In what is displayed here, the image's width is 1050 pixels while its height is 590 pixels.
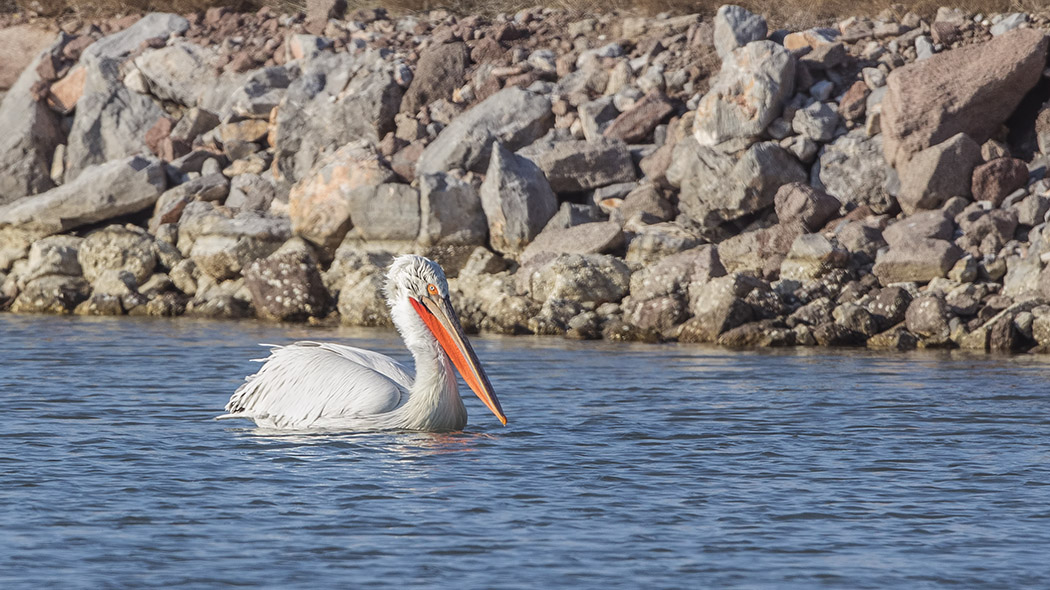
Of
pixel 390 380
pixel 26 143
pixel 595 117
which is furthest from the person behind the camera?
pixel 26 143

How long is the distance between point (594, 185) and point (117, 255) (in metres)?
5.56

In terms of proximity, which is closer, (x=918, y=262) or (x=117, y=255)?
(x=918, y=262)

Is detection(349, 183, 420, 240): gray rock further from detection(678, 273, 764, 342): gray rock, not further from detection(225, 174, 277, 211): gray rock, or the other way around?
detection(678, 273, 764, 342): gray rock

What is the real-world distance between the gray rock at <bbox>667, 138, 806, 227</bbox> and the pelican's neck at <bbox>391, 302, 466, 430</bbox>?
7749 mm

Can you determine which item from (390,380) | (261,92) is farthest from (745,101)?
(390,380)

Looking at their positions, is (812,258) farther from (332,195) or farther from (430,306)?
(430,306)

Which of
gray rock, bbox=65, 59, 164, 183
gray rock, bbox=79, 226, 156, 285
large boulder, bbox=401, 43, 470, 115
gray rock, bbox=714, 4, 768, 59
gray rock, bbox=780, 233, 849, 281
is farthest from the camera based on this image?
gray rock, bbox=65, 59, 164, 183

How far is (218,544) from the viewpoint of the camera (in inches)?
208

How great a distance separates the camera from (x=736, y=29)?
17094mm

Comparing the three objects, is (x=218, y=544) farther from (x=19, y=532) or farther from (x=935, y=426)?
(x=935, y=426)

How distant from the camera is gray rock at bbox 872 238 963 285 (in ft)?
43.4

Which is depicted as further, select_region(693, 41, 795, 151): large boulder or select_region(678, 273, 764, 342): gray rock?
select_region(693, 41, 795, 151): large boulder

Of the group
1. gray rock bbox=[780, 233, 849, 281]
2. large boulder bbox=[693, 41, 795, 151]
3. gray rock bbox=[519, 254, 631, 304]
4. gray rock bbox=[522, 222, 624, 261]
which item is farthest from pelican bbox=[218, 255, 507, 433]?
large boulder bbox=[693, 41, 795, 151]

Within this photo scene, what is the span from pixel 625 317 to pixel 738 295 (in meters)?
1.18
